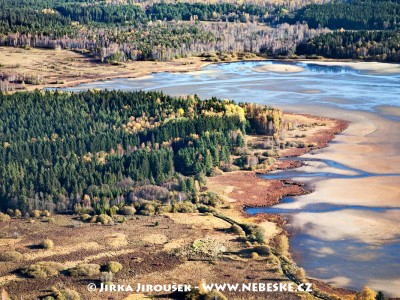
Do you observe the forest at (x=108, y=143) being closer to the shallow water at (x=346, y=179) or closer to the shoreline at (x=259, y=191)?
the shoreline at (x=259, y=191)

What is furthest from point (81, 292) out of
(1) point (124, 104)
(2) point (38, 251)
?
(1) point (124, 104)

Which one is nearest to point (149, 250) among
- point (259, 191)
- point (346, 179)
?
point (259, 191)

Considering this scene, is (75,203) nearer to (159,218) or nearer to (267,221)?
(159,218)

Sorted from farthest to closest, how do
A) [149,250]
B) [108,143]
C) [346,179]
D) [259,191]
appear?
[108,143]
[346,179]
[259,191]
[149,250]
